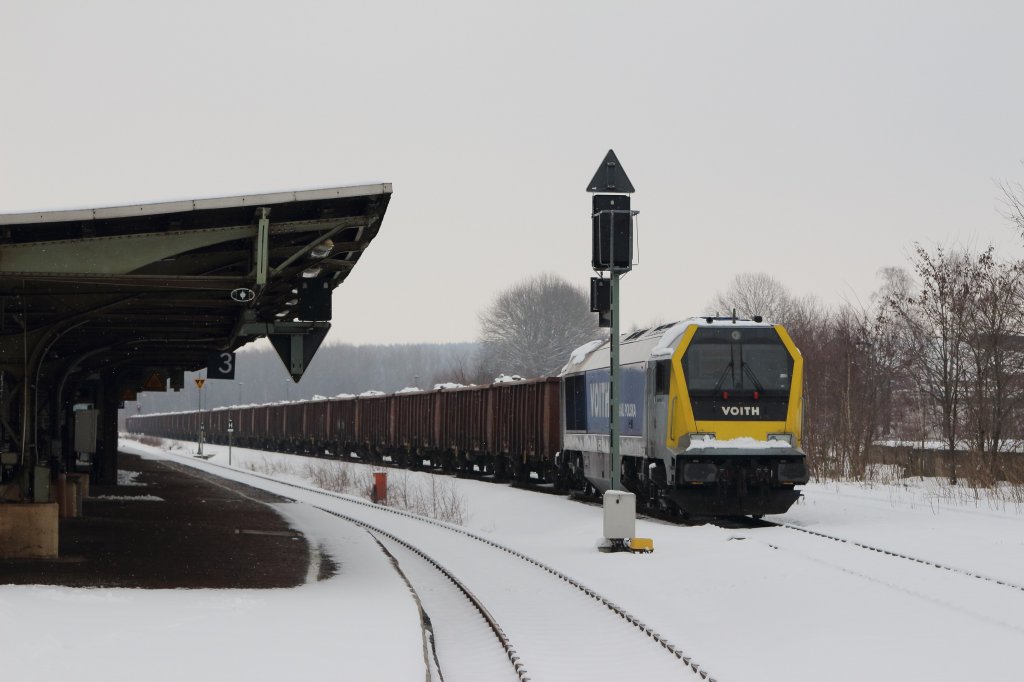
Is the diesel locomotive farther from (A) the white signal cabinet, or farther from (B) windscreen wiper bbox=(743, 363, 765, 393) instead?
(A) the white signal cabinet

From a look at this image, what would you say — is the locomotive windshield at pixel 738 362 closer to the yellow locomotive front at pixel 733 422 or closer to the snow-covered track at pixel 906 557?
the yellow locomotive front at pixel 733 422

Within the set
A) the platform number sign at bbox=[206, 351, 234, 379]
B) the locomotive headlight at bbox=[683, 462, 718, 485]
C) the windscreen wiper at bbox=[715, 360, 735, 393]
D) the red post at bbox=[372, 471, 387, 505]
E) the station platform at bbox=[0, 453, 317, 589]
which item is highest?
the platform number sign at bbox=[206, 351, 234, 379]

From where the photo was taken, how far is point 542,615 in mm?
11305

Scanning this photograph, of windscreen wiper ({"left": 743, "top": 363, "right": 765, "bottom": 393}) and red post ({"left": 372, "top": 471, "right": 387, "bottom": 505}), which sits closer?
windscreen wiper ({"left": 743, "top": 363, "right": 765, "bottom": 393})

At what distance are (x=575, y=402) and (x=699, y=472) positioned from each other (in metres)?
7.13

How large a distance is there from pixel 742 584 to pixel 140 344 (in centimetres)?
1358

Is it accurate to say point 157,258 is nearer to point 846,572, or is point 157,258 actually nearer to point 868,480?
point 846,572

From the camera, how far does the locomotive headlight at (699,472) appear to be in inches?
709

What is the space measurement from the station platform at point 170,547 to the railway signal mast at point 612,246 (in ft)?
14.7

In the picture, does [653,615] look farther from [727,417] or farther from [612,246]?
[727,417]

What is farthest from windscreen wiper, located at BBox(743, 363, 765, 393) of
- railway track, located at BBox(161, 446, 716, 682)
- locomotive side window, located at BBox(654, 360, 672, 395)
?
railway track, located at BBox(161, 446, 716, 682)

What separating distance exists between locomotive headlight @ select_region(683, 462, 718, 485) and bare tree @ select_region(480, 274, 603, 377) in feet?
249

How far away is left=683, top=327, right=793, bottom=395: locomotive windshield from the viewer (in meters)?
18.5

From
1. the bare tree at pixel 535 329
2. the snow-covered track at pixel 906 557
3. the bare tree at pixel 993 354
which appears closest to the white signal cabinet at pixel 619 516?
the snow-covered track at pixel 906 557
